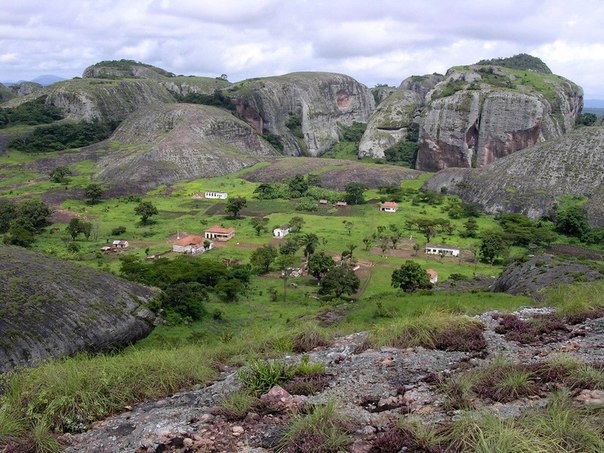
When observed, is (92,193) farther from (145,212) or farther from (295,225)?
(295,225)

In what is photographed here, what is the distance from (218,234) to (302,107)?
81.3m

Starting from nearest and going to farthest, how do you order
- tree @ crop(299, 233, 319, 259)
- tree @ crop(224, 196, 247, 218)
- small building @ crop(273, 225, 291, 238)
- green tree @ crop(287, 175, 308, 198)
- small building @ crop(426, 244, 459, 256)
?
tree @ crop(299, 233, 319, 259), small building @ crop(426, 244, 459, 256), small building @ crop(273, 225, 291, 238), tree @ crop(224, 196, 247, 218), green tree @ crop(287, 175, 308, 198)

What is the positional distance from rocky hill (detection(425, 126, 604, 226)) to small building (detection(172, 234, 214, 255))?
39250 mm

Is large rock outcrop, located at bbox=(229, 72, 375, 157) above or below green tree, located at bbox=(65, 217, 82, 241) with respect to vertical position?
above

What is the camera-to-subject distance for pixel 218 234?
55625 mm

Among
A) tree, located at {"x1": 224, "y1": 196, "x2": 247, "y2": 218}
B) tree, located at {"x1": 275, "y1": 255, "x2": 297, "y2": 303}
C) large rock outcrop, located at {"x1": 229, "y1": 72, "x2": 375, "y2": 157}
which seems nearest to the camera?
tree, located at {"x1": 275, "y1": 255, "x2": 297, "y2": 303}

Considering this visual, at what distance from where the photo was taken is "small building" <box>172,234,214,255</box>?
162 ft

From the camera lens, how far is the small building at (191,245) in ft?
162

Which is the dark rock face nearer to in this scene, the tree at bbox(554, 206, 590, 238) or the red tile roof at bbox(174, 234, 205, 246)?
the tree at bbox(554, 206, 590, 238)

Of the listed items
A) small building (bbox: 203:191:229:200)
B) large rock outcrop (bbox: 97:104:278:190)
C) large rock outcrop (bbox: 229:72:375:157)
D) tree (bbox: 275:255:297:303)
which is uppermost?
large rock outcrop (bbox: 229:72:375:157)

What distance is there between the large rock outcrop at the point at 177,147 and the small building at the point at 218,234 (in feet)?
85.9

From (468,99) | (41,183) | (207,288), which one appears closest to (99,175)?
(41,183)

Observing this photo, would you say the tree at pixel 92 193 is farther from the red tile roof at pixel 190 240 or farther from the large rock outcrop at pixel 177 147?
the red tile roof at pixel 190 240

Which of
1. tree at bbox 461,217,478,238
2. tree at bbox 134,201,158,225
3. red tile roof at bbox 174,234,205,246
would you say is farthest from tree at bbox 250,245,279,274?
tree at bbox 461,217,478,238
